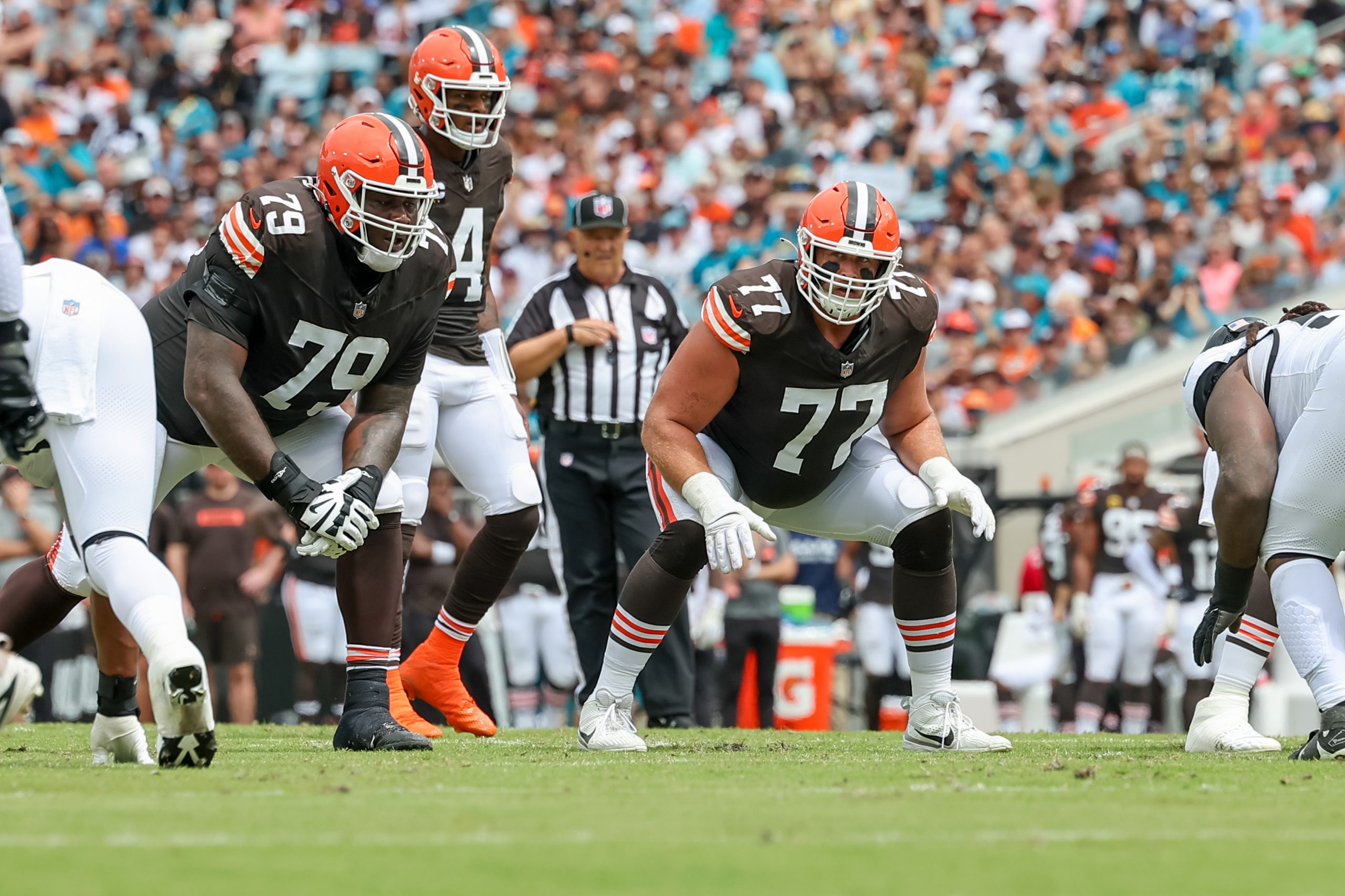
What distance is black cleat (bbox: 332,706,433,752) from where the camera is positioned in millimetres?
5203

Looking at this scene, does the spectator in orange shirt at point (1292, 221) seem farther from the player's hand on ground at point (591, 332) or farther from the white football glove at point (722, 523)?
the white football glove at point (722, 523)

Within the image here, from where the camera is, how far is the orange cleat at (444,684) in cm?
637

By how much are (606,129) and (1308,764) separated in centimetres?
1276

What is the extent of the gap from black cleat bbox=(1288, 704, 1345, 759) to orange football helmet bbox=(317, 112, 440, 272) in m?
2.93

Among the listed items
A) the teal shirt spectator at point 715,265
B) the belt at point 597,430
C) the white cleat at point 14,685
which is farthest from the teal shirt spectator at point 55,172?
the white cleat at point 14,685

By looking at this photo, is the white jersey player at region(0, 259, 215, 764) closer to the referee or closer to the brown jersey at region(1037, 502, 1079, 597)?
the referee

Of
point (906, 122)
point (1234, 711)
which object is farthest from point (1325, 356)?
point (906, 122)

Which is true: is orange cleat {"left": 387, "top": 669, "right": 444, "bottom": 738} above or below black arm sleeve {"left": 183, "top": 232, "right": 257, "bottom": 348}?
below

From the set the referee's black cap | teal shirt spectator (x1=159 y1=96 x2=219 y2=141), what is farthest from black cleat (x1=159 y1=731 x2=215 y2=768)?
teal shirt spectator (x1=159 y1=96 x2=219 y2=141)

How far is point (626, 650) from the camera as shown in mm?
5418

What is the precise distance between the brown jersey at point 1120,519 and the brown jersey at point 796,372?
18.9ft

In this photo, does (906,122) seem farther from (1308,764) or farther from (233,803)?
(233,803)

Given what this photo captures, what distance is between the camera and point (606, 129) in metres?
16.8

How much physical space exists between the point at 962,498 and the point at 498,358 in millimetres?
2120
